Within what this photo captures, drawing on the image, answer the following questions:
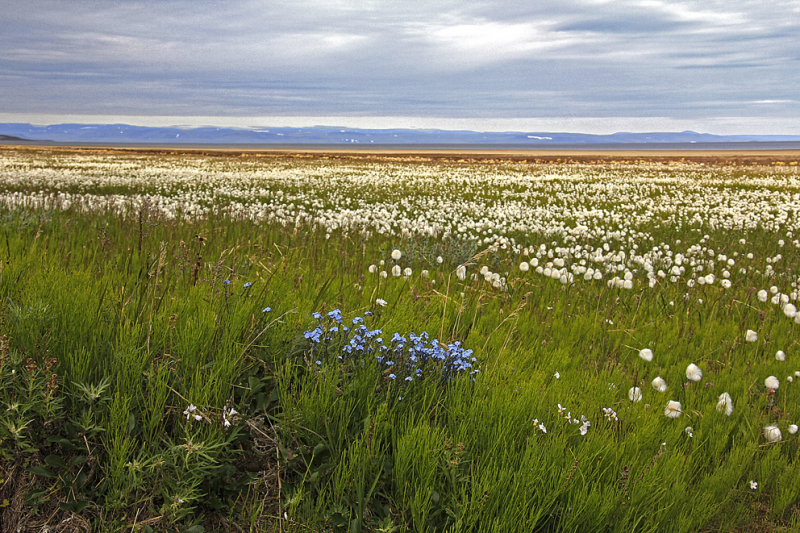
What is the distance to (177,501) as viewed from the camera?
2.07 metres

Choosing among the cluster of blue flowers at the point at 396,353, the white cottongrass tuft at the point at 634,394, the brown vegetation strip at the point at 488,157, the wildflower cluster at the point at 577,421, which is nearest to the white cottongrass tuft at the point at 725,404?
the white cottongrass tuft at the point at 634,394

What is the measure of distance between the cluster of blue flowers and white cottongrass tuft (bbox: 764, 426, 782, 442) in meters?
1.90

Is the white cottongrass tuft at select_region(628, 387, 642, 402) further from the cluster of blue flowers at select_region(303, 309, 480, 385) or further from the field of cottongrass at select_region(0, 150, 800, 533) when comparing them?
the cluster of blue flowers at select_region(303, 309, 480, 385)

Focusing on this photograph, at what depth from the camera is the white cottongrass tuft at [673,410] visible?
10.5ft

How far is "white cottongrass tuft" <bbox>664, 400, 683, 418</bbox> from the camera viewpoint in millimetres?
3203

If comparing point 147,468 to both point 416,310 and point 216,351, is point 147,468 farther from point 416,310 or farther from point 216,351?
point 416,310

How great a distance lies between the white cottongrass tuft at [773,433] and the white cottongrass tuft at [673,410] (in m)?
0.52

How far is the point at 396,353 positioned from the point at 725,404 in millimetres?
2266

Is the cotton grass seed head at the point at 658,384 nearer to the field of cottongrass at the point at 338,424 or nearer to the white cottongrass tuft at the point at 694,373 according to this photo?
the field of cottongrass at the point at 338,424

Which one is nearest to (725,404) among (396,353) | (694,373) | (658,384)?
(694,373)

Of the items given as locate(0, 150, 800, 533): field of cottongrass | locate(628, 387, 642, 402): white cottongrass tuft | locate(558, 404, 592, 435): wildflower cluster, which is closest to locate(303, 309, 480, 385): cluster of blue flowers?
locate(0, 150, 800, 533): field of cottongrass

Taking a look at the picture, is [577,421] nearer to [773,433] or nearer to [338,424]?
[338,424]

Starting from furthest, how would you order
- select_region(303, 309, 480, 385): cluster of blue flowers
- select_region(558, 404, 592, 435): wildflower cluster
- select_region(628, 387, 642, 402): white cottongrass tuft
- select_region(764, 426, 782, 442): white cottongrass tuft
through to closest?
1. select_region(628, 387, 642, 402): white cottongrass tuft
2. select_region(764, 426, 782, 442): white cottongrass tuft
3. select_region(303, 309, 480, 385): cluster of blue flowers
4. select_region(558, 404, 592, 435): wildflower cluster

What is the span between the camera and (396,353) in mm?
2852
